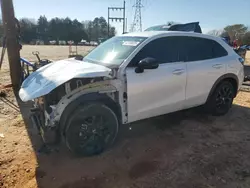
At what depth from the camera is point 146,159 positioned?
11.2ft

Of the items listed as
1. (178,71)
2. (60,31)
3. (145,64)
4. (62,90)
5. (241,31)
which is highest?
(60,31)

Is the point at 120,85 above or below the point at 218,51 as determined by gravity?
below

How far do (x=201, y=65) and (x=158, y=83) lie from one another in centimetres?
111

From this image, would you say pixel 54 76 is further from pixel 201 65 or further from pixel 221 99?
pixel 221 99

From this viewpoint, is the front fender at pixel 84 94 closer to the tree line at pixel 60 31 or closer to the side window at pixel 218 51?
the side window at pixel 218 51

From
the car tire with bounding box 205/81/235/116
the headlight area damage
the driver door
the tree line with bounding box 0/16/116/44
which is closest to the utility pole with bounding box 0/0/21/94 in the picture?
the headlight area damage

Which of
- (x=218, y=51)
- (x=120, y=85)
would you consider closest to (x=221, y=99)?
(x=218, y=51)

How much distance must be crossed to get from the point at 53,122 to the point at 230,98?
3757 mm

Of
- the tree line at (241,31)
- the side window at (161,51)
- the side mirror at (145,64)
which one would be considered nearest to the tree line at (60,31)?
the tree line at (241,31)

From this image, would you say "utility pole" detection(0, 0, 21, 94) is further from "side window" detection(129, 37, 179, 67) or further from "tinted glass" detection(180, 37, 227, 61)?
"tinted glass" detection(180, 37, 227, 61)

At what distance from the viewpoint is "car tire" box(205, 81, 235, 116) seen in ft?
15.6

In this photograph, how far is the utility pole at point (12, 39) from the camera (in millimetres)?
6723

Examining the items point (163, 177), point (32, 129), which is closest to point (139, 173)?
point (163, 177)

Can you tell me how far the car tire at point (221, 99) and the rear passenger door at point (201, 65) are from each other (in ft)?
0.84
